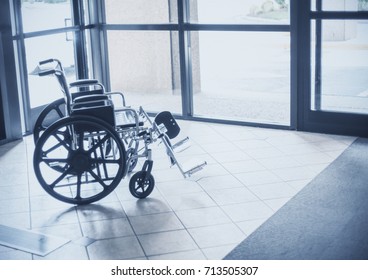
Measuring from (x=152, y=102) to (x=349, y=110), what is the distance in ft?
6.87

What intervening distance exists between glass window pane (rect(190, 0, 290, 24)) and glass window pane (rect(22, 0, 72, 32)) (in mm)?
1280

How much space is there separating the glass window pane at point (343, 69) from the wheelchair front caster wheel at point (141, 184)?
6.95 feet

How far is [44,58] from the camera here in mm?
6211

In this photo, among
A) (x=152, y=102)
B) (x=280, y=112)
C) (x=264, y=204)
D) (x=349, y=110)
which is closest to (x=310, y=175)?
(x=264, y=204)

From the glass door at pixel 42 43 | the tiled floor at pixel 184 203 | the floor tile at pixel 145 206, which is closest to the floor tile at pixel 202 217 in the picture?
the tiled floor at pixel 184 203

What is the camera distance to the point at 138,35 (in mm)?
6617

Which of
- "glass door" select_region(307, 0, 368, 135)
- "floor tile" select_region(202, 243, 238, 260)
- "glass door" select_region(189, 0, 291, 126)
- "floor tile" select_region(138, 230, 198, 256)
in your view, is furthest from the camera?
"glass door" select_region(189, 0, 291, 126)

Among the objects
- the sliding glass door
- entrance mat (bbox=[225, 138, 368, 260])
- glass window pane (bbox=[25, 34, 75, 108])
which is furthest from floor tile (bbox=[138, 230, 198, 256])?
glass window pane (bbox=[25, 34, 75, 108])

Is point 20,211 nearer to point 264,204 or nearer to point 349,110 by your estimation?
point 264,204

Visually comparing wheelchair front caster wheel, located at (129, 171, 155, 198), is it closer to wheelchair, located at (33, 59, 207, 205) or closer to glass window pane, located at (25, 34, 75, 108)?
wheelchair, located at (33, 59, 207, 205)

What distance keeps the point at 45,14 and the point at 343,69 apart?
9.30 ft

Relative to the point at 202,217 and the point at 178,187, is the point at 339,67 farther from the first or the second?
the point at 202,217

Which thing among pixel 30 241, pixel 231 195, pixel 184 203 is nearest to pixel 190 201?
pixel 184 203

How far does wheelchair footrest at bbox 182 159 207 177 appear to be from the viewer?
183 inches
